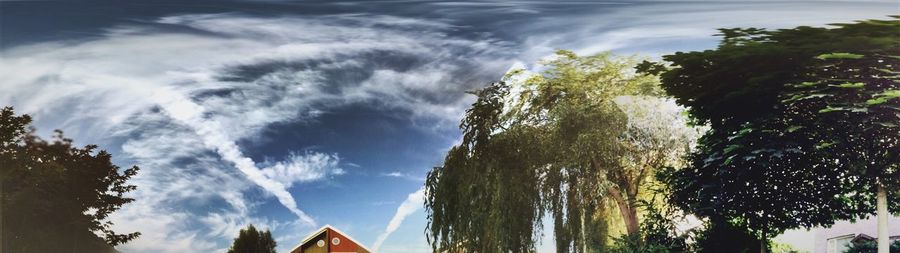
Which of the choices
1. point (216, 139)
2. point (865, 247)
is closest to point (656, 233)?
point (865, 247)

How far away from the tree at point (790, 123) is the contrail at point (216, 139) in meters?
2.54

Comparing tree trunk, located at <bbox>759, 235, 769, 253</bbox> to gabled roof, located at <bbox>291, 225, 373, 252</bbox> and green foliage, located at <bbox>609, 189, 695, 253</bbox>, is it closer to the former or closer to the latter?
green foliage, located at <bbox>609, 189, 695, 253</bbox>

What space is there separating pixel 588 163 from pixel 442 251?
122cm

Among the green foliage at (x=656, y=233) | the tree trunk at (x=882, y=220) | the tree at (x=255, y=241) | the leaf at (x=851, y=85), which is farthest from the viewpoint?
the green foliage at (x=656, y=233)

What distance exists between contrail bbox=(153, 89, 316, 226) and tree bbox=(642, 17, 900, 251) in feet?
8.35

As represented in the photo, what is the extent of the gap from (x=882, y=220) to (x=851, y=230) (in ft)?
0.63

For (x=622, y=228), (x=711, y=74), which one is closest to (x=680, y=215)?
(x=622, y=228)

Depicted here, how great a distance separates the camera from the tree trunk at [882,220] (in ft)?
16.0

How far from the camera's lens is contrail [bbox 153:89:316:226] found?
5062 millimetres

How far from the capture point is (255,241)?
5109 millimetres

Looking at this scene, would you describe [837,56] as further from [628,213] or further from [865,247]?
[628,213]

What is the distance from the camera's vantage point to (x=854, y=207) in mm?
4957

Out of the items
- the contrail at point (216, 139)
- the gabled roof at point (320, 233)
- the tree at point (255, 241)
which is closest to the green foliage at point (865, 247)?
the gabled roof at point (320, 233)

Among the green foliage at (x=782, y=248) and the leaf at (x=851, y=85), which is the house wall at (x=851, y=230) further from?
the leaf at (x=851, y=85)
